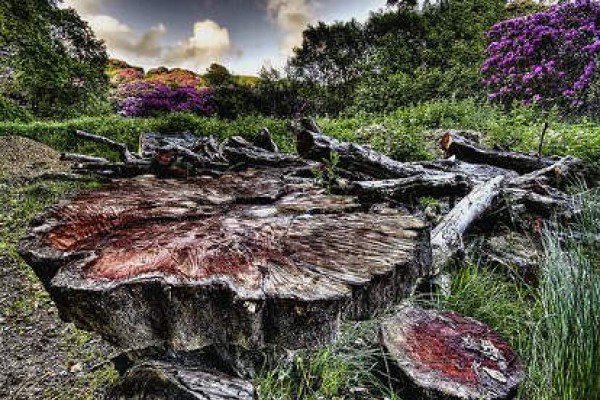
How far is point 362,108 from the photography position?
13.0 metres

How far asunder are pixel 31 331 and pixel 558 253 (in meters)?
3.61

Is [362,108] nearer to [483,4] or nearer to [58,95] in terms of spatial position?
[483,4]

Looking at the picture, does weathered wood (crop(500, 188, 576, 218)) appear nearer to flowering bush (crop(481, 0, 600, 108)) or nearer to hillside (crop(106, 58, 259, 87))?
flowering bush (crop(481, 0, 600, 108))

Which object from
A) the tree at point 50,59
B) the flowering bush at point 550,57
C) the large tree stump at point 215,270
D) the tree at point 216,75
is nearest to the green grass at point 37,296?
the large tree stump at point 215,270

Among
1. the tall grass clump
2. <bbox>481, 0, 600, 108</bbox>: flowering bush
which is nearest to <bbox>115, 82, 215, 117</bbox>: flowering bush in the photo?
<bbox>481, 0, 600, 108</bbox>: flowering bush

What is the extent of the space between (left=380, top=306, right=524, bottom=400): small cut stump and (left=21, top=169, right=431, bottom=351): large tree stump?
54 centimetres

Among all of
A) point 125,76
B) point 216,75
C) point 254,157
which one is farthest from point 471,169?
point 125,76

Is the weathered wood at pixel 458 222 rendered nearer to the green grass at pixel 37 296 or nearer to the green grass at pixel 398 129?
the green grass at pixel 37 296

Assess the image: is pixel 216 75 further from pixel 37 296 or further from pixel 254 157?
pixel 254 157

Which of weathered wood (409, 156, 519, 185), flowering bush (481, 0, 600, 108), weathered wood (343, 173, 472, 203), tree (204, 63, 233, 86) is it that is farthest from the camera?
tree (204, 63, 233, 86)

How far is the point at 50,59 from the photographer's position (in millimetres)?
10070

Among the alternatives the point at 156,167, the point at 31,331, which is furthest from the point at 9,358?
the point at 156,167

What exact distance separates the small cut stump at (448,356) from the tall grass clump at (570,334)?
123 mm

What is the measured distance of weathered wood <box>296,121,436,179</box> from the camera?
2.72 metres
